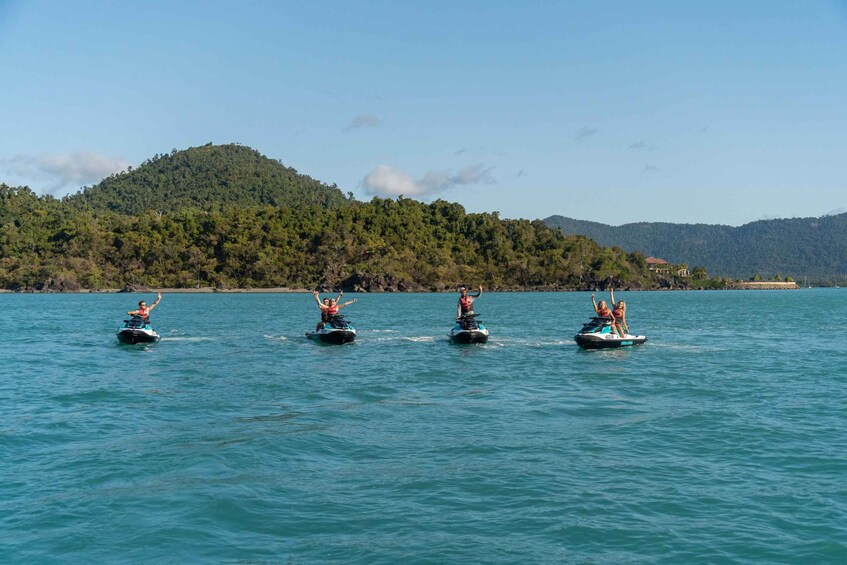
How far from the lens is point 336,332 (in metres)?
38.7

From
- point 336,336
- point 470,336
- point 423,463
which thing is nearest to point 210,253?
point 336,336

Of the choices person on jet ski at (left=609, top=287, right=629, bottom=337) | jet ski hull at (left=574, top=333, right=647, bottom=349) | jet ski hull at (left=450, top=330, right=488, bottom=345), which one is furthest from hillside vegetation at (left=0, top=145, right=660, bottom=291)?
jet ski hull at (left=574, top=333, right=647, bottom=349)

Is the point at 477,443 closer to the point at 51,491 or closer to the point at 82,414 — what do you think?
the point at 51,491

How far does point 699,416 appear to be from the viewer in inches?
801

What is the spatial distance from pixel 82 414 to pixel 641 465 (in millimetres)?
13947

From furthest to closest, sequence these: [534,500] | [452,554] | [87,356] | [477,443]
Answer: [87,356]
[477,443]
[534,500]
[452,554]

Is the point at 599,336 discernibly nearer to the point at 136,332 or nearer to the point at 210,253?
the point at 136,332

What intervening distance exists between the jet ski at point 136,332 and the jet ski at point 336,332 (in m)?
8.47

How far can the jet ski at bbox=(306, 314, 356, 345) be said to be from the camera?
127 feet

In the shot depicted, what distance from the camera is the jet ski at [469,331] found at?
38.4 m

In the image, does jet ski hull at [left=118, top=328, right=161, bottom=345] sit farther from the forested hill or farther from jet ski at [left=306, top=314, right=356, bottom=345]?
the forested hill

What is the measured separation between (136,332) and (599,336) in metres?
22.1

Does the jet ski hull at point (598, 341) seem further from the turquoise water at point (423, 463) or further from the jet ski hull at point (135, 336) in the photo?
the jet ski hull at point (135, 336)

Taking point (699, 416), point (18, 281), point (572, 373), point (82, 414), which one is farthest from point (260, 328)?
point (18, 281)
